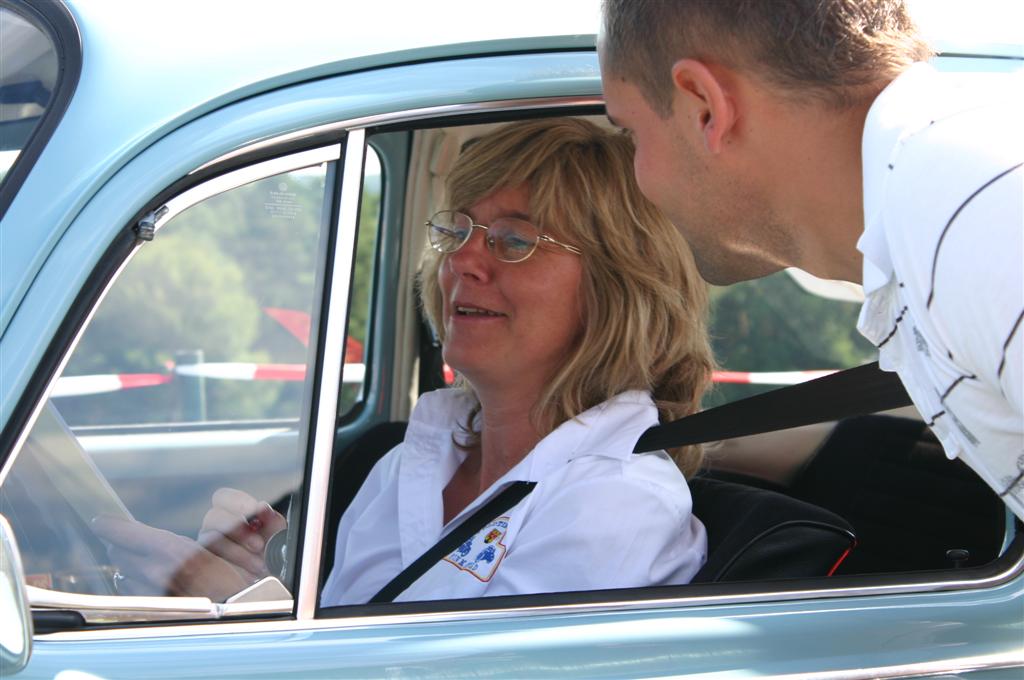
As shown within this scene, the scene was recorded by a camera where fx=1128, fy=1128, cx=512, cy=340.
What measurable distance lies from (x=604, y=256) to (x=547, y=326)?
172mm

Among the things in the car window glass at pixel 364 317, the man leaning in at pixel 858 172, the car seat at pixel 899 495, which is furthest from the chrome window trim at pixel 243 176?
the car window glass at pixel 364 317

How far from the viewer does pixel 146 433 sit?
3088mm

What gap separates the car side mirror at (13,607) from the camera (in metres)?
1.15

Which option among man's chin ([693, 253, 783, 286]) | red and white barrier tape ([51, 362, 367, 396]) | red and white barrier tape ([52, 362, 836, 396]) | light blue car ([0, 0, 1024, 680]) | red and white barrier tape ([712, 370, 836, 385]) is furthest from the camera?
red and white barrier tape ([712, 370, 836, 385])

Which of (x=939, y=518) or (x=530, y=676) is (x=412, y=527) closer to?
(x=530, y=676)

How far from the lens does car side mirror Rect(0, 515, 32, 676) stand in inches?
45.2

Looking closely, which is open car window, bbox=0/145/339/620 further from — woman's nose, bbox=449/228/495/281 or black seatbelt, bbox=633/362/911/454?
black seatbelt, bbox=633/362/911/454

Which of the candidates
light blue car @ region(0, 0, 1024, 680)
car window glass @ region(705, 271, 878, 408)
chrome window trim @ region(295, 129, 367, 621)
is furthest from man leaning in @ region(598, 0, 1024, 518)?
car window glass @ region(705, 271, 878, 408)

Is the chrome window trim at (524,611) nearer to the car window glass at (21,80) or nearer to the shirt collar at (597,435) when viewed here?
the shirt collar at (597,435)

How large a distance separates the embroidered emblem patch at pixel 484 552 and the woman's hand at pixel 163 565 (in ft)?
1.48

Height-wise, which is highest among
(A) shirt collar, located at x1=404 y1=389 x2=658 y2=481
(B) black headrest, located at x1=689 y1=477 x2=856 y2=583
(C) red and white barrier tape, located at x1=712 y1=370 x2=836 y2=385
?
(A) shirt collar, located at x1=404 y1=389 x2=658 y2=481

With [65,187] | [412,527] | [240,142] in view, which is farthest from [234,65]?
[412,527]

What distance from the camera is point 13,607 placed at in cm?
116

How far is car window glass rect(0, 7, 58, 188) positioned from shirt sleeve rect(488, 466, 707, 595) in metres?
0.93
